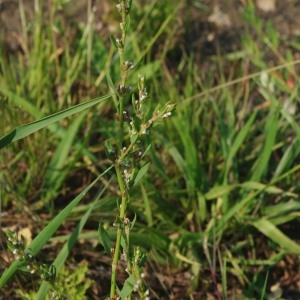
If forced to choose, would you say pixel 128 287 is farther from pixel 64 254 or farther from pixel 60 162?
pixel 60 162

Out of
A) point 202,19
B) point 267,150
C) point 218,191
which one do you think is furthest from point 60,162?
point 202,19

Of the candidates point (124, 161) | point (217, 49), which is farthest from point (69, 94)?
point (124, 161)

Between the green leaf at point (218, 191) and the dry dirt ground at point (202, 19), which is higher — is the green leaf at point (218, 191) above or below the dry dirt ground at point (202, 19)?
below

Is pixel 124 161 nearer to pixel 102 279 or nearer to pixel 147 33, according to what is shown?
pixel 102 279

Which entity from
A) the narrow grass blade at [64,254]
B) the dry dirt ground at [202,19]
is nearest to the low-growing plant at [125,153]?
the narrow grass blade at [64,254]

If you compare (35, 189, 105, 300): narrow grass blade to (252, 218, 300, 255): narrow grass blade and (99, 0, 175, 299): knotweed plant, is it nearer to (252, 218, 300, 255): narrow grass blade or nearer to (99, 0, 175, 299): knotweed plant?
(99, 0, 175, 299): knotweed plant

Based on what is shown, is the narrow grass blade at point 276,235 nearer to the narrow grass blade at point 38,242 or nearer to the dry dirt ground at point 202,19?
the narrow grass blade at point 38,242

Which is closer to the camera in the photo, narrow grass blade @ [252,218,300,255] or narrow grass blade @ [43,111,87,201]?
narrow grass blade @ [252,218,300,255]

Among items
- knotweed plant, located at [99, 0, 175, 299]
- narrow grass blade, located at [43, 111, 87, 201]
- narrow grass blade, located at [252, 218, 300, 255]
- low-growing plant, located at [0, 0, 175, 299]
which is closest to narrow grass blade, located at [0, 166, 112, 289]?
low-growing plant, located at [0, 0, 175, 299]
